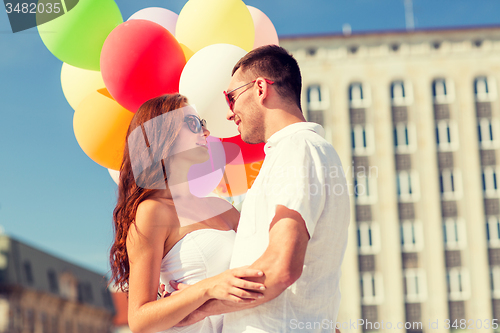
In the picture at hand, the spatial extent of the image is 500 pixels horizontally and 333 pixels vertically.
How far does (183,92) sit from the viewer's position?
10.1ft

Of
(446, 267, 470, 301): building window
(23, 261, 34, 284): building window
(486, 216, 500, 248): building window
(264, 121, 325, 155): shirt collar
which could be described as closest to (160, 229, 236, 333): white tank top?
(264, 121, 325, 155): shirt collar

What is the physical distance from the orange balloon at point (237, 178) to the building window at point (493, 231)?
32.6 metres

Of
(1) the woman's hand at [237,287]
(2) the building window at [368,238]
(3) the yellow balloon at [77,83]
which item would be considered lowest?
(1) the woman's hand at [237,287]

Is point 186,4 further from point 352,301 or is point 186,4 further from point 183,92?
point 352,301

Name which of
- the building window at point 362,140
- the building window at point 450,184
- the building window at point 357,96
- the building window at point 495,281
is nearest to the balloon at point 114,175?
the building window at point 362,140

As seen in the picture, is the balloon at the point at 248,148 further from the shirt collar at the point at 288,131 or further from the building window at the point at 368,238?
the building window at the point at 368,238

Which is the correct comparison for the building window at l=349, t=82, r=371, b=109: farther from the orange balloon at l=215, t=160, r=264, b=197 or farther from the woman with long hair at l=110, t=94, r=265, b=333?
the woman with long hair at l=110, t=94, r=265, b=333

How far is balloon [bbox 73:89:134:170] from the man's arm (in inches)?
73.2

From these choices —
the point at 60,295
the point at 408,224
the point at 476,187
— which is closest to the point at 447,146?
the point at 476,187

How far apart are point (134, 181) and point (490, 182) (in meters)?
34.5

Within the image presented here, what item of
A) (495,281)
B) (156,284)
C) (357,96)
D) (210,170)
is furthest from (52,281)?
(156,284)

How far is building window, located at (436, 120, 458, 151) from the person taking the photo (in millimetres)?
33050

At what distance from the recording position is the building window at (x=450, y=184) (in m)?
32.3

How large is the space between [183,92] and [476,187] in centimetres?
3298
